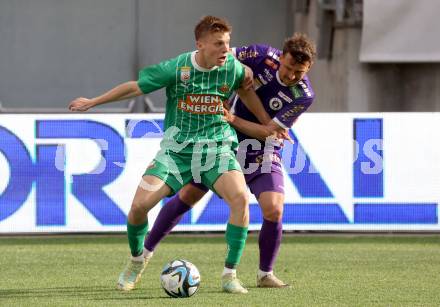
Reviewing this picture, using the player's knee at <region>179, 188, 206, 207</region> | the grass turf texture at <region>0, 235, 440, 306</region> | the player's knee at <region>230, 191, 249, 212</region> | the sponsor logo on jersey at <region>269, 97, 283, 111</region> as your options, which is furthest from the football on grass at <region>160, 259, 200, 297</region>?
the sponsor logo on jersey at <region>269, 97, 283, 111</region>

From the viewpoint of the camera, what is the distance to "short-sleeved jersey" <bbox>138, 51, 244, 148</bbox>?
7086 mm

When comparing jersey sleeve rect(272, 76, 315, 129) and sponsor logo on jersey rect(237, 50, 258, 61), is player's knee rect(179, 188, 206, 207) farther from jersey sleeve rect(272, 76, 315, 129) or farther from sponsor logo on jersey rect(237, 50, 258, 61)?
sponsor logo on jersey rect(237, 50, 258, 61)

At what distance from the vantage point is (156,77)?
7.05m

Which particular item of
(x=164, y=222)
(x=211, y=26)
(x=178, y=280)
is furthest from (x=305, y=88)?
(x=178, y=280)

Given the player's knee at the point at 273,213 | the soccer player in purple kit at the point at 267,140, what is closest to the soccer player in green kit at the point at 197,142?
the soccer player in purple kit at the point at 267,140

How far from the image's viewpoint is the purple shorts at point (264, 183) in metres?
7.49

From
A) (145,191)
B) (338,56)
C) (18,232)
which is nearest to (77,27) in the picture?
(338,56)

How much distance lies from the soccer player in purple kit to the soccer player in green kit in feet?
0.76

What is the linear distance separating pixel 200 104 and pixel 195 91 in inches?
3.3

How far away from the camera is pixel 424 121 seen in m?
11.1

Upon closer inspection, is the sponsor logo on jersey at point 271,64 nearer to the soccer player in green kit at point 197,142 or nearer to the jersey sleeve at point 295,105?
the jersey sleeve at point 295,105

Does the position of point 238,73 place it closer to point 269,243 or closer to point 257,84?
point 257,84

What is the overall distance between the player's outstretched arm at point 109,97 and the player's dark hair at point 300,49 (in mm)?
962

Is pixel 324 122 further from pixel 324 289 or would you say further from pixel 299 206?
pixel 324 289
